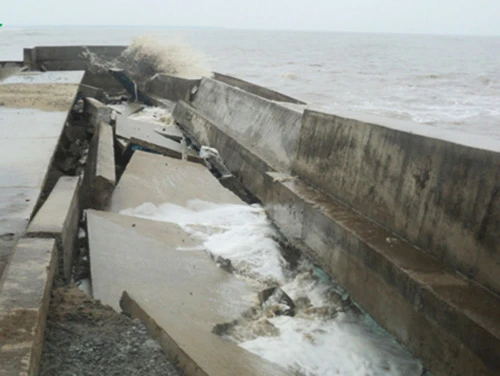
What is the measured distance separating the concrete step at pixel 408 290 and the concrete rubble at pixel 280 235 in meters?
0.01

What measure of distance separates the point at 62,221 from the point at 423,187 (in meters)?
2.68

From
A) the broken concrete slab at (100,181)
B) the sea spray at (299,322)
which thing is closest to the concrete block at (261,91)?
the broken concrete slab at (100,181)

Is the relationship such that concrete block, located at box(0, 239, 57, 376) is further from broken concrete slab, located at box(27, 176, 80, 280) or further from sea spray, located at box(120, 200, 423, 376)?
sea spray, located at box(120, 200, 423, 376)

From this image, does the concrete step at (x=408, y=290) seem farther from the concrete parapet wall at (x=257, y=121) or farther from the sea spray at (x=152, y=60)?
the sea spray at (x=152, y=60)

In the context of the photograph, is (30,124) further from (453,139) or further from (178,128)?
(453,139)

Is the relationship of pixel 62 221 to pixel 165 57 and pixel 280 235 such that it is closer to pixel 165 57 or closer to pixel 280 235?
pixel 280 235

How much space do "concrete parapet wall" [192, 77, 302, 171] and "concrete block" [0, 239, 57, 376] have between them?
3.67m

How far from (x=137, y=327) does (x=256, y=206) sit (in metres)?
3.81

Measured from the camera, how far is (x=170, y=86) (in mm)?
13891

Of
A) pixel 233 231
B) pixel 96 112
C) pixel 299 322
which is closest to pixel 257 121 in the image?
pixel 233 231

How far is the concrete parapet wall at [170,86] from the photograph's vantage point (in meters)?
12.2

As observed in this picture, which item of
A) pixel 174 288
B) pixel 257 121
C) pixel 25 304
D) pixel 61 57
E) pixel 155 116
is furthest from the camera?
pixel 61 57

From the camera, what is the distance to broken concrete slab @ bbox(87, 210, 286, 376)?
115 inches

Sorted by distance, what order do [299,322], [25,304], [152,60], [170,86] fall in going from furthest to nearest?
[152,60]
[170,86]
[299,322]
[25,304]
